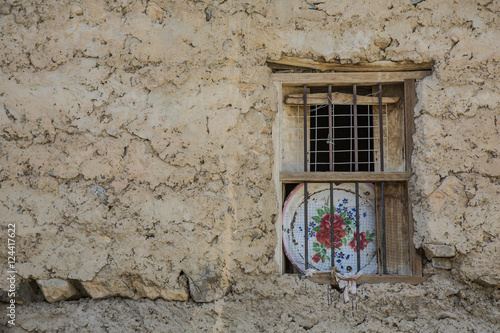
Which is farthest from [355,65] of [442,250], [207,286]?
[207,286]

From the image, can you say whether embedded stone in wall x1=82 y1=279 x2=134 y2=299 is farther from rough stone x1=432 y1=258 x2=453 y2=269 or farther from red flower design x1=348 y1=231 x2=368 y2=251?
rough stone x1=432 y1=258 x2=453 y2=269

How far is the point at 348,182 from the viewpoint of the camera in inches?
111

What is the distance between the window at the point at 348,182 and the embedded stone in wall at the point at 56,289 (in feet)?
3.74

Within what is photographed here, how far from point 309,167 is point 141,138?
96cm

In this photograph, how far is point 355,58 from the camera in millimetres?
2725

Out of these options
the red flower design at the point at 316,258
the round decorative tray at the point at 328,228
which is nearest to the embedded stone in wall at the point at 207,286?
the round decorative tray at the point at 328,228

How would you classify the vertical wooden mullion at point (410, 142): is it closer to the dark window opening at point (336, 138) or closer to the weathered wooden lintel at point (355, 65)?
the weathered wooden lintel at point (355, 65)

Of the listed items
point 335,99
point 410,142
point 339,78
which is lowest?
point 410,142

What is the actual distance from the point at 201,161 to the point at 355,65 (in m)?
0.98

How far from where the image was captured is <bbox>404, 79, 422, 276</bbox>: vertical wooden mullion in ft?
8.68

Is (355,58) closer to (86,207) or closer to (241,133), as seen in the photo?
(241,133)

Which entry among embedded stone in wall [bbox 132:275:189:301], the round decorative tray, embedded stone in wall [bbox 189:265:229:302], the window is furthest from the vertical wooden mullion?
embedded stone in wall [bbox 132:275:189:301]

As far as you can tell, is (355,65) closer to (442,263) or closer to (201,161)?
(201,161)

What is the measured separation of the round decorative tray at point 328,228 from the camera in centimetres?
280
